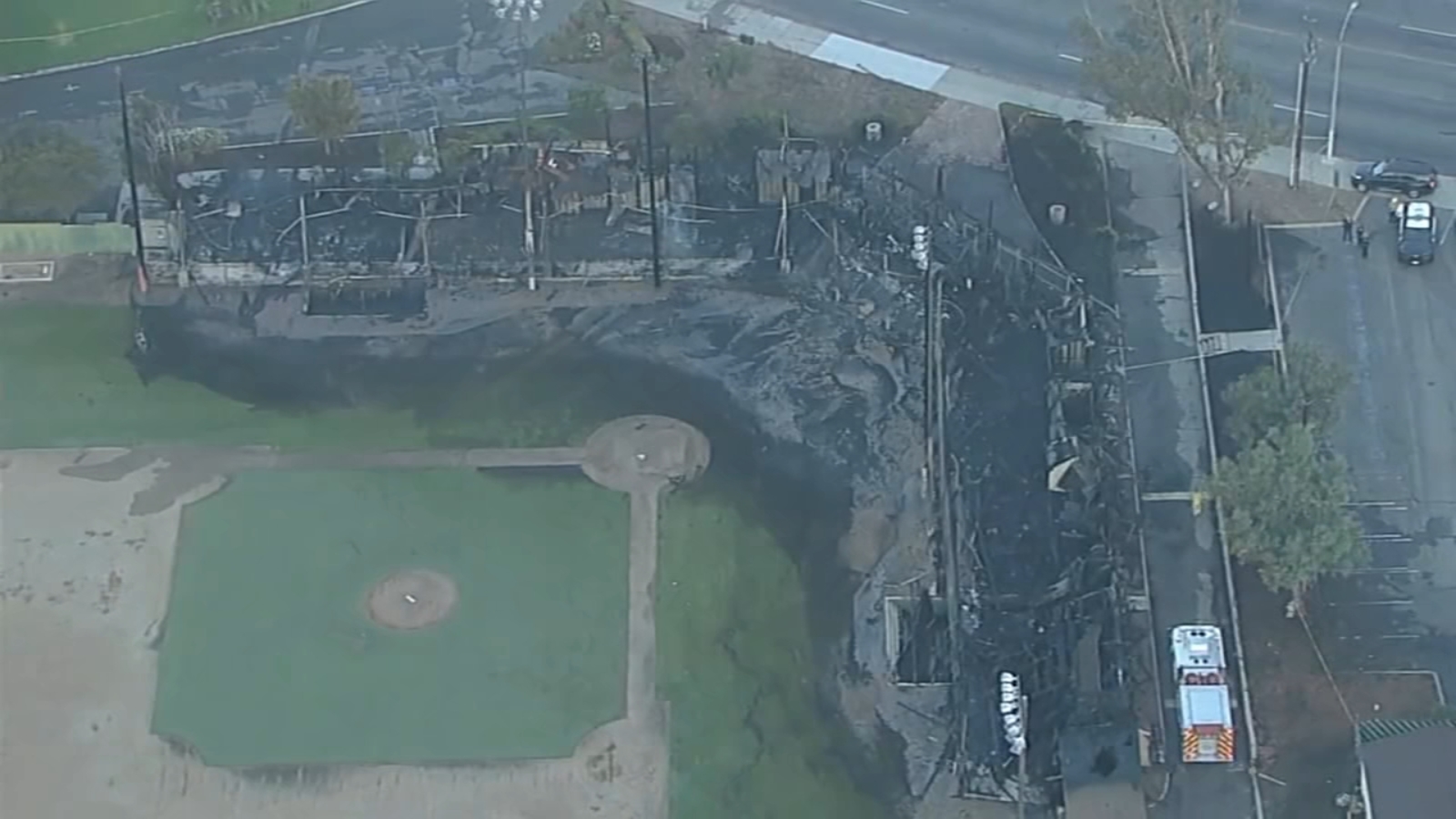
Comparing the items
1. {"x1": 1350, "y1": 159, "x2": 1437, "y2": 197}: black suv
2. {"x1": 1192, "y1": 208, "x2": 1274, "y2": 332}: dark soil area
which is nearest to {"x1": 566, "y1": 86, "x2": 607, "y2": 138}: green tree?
{"x1": 1192, "y1": 208, "x2": 1274, "y2": 332}: dark soil area

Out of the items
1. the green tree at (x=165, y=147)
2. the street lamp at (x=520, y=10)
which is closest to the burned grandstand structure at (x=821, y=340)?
the green tree at (x=165, y=147)

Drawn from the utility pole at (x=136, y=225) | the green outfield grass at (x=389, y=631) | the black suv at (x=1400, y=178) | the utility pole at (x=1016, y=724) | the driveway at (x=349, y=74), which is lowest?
the utility pole at (x=1016, y=724)

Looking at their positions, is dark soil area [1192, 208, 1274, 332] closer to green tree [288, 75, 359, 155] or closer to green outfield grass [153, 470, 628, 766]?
green outfield grass [153, 470, 628, 766]

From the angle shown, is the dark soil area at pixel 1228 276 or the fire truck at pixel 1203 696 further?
the dark soil area at pixel 1228 276

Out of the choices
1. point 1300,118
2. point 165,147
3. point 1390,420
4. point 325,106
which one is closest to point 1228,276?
point 1300,118

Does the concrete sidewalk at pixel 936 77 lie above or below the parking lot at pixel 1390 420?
above

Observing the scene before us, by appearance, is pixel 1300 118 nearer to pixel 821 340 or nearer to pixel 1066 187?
pixel 1066 187

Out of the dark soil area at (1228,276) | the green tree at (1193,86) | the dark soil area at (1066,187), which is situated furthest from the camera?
the dark soil area at (1066,187)

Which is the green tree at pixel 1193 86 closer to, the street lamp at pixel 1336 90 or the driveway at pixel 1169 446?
the driveway at pixel 1169 446

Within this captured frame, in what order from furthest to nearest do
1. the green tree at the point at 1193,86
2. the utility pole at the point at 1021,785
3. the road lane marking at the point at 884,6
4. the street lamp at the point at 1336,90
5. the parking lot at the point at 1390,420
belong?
the road lane marking at the point at 884,6 → the street lamp at the point at 1336,90 → the green tree at the point at 1193,86 → the parking lot at the point at 1390,420 → the utility pole at the point at 1021,785
